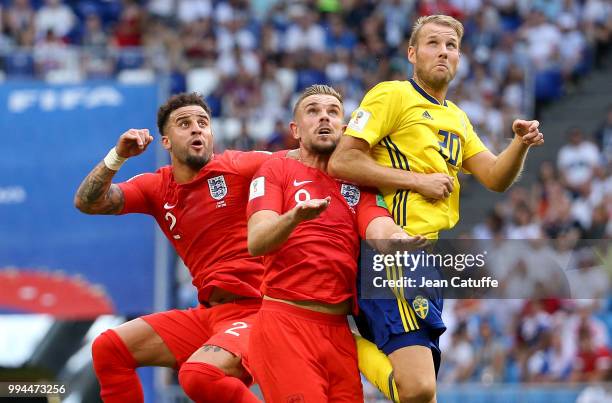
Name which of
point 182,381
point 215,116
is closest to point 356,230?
point 182,381

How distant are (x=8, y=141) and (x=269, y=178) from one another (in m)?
7.52

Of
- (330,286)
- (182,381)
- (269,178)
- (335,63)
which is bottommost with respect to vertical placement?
(182,381)

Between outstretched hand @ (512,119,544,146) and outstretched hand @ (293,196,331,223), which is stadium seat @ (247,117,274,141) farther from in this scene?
outstretched hand @ (293,196,331,223)

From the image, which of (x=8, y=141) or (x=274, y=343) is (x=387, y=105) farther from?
(x=8, y=141)

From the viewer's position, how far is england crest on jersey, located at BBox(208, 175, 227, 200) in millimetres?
8867

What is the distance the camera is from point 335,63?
1898cm

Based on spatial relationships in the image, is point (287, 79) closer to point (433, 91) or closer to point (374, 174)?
point (433, 91)

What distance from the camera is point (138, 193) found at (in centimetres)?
899

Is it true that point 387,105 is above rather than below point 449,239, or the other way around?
above

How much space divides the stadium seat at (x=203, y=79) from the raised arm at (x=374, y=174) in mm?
10779

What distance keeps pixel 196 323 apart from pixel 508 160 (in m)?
2.31

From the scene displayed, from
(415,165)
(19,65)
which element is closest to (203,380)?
(415,165)

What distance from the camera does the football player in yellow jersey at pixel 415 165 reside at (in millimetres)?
7797

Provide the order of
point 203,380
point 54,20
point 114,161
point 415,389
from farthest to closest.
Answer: point 54,20, point 114,161, point 203,380, point 415,389
